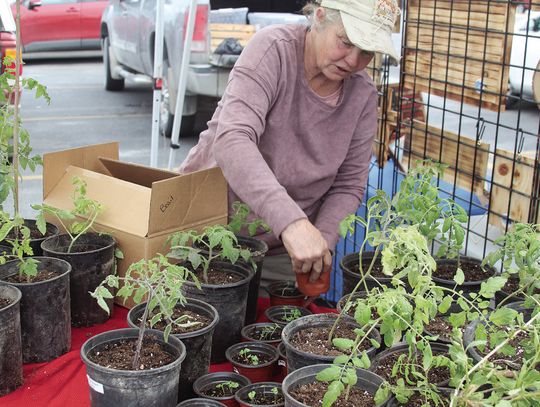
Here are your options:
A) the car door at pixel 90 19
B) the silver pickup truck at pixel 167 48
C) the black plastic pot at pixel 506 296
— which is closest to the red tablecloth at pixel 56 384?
the black plastic pot at pixel 506 296

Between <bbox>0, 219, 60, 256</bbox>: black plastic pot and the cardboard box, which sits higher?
the cardboard box

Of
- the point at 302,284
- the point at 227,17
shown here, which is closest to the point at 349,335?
the point at 302,284

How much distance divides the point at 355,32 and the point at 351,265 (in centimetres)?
75

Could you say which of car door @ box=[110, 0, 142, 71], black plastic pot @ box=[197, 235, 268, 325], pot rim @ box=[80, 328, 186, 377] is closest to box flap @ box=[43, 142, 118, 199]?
black plastic pot @ box=[197, 235, 268, 325]

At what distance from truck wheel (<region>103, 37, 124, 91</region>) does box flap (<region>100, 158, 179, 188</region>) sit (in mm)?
7314

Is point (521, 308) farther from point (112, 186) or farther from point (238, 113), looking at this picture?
point (112, 186)

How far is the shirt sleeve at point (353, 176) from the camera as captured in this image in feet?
7.84

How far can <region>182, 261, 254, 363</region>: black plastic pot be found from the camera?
1904 millimetres

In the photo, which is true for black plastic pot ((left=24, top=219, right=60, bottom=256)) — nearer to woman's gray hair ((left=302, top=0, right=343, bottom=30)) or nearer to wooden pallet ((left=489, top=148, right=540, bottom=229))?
woman's gray hair ((left=302, top=0, right=343, bottom=30))

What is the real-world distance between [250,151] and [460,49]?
118cm

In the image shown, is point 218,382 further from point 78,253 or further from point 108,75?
point 108,75

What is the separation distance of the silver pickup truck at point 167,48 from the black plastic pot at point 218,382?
4.98 meters

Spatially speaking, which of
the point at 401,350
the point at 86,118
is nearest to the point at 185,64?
the point at 401,350

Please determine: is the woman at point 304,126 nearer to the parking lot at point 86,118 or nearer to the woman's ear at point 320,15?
the woman's ear at point 320,15
